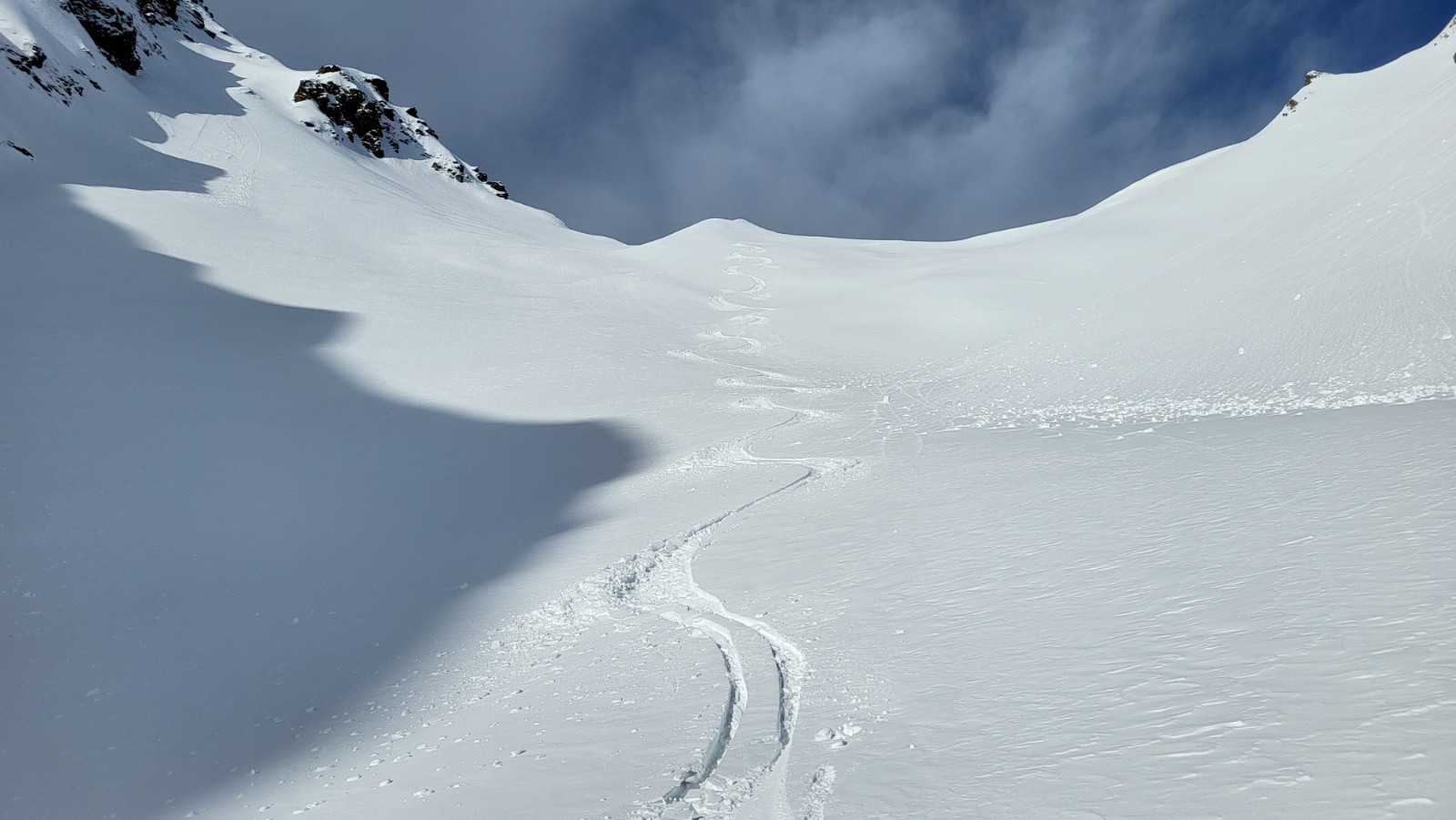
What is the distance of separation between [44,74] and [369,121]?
2483cm

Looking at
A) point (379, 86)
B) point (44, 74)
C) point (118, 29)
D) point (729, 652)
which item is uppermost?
point (379, 86)

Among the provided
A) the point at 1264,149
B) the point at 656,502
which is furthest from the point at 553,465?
the point at 1264,149

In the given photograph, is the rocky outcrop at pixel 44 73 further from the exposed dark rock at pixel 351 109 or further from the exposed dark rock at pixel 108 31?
the exposed dark rock at pixel 351 109

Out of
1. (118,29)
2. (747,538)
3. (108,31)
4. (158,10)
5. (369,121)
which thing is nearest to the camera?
(747,538)

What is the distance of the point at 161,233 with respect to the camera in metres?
22.8

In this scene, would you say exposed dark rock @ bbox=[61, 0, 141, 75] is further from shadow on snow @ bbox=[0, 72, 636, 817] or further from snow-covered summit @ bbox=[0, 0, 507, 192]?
shadow on snow @ bbox=[0, 72, 636, 817]

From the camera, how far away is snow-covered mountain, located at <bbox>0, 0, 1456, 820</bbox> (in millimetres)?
3309

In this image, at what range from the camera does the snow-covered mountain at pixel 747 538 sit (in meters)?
3.31

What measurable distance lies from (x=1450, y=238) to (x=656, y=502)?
13957 millimetres

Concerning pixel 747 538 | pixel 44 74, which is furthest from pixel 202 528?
pixel 44 74

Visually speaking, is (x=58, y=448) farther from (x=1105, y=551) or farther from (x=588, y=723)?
(x=1105, y=551)

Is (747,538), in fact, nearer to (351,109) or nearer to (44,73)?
(44,73)

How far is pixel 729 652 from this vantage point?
5027 millimetres

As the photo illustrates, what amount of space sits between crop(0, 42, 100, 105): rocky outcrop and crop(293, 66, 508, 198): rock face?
1693 centimetres
